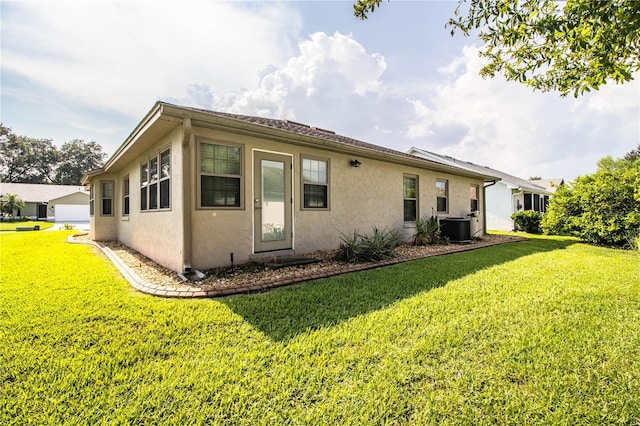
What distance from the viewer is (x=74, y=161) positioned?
44.1 meters

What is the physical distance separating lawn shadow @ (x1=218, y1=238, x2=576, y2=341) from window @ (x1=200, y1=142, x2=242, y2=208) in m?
2.13

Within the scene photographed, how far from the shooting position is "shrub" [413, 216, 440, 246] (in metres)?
8.52

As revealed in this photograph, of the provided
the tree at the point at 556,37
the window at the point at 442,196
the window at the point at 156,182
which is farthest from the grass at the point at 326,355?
the window at the point at 442,196

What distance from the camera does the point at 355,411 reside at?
1686 mm

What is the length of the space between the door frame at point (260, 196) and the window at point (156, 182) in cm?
164

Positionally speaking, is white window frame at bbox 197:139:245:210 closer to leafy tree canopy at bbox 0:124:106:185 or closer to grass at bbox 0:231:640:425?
grass at bbox 0:231:640:425

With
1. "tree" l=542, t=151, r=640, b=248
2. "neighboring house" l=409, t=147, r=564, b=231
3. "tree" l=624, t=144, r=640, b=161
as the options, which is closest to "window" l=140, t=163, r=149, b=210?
"tree" l=542, t=151, r=640, b=248

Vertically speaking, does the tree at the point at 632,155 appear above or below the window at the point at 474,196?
above

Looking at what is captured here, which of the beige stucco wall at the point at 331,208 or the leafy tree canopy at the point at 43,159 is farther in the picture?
the leafy tree canopy at the point at 43,159

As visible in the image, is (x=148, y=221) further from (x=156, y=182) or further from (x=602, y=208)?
(x=602, y=208)

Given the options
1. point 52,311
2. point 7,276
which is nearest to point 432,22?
point 52,311

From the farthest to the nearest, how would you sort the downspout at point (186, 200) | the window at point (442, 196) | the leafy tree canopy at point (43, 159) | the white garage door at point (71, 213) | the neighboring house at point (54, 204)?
1. the leafy tree canopy at point (43, 159)
2. the neighboring house at point (54, 204)
3. the white garage door at point (71, 213)
4. the window at point (442, 196)
5. the downspout at point (186, 200)

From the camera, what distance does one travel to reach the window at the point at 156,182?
18.3 feet

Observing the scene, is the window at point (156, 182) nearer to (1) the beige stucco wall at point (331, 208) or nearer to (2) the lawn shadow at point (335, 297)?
(1) the beige stucco wall at point (331, 208)
